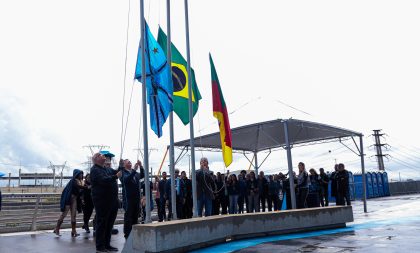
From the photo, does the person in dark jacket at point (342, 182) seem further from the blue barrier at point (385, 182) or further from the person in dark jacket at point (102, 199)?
the blue barrier at point (385, 182)

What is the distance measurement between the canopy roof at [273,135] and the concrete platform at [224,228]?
486 cm

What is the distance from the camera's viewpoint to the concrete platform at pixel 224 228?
6410mm

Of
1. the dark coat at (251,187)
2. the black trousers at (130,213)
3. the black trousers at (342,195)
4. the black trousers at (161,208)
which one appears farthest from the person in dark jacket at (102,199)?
the black trousers at (342,195)

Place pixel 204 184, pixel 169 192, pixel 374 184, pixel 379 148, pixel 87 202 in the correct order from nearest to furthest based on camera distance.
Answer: pixel 87 202 < pixel 204 184 < pixel 169 192 < pixel 374 184 < pixel 379 148

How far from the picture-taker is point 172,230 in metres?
6.65

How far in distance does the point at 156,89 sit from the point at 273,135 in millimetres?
11091

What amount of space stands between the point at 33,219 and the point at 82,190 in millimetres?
2111

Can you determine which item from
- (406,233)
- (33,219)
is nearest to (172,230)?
(406,233)

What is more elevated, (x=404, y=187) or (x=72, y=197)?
(x=404, y=187)

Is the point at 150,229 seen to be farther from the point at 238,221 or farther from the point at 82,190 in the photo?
the point at 82,190

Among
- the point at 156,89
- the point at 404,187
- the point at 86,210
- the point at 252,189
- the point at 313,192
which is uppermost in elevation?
the point at 156,89

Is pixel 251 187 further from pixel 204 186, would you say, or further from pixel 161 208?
pixel 204 186

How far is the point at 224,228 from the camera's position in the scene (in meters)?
8.45

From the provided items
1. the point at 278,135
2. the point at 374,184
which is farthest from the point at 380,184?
the point at 278,135
